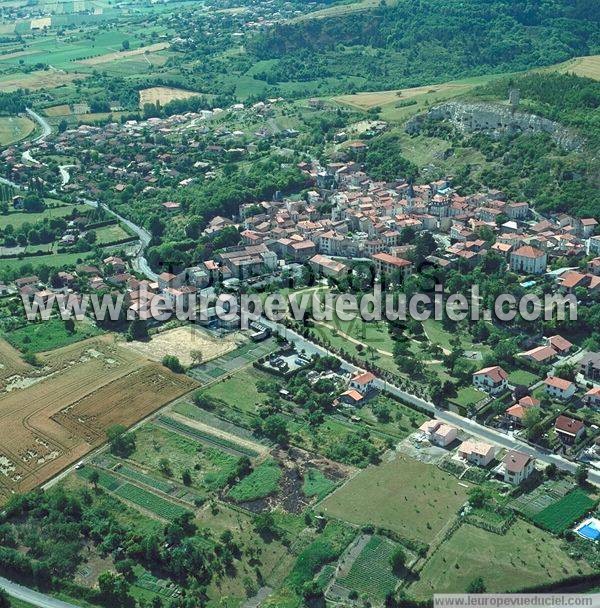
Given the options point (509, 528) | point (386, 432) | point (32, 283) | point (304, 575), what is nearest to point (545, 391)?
point (386, 432)

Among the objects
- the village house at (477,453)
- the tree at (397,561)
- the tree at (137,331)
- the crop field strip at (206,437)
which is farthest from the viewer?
the tree at (137,331)

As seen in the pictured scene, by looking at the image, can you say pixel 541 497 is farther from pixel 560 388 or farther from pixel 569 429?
pixel 560 388

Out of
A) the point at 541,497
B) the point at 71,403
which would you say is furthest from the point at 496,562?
the point at 71,403

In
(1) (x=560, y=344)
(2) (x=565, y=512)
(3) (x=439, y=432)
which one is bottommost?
(1) (x=560, y=344)

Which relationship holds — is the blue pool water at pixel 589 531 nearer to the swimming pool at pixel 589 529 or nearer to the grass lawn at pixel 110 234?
the swimming pool at pixel 589 529

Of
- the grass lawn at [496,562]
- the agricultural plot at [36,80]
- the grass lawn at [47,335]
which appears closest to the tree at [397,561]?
the grass lawn at [496,562]

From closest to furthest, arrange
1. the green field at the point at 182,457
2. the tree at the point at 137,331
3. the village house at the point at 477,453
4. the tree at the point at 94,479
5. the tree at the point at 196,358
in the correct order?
the tree at the point at 94,479 → the green field at the point at 182,457 → the village house at the point at 477,453 → the tree at the point at 196,358 → the tree at the point at 137,331
